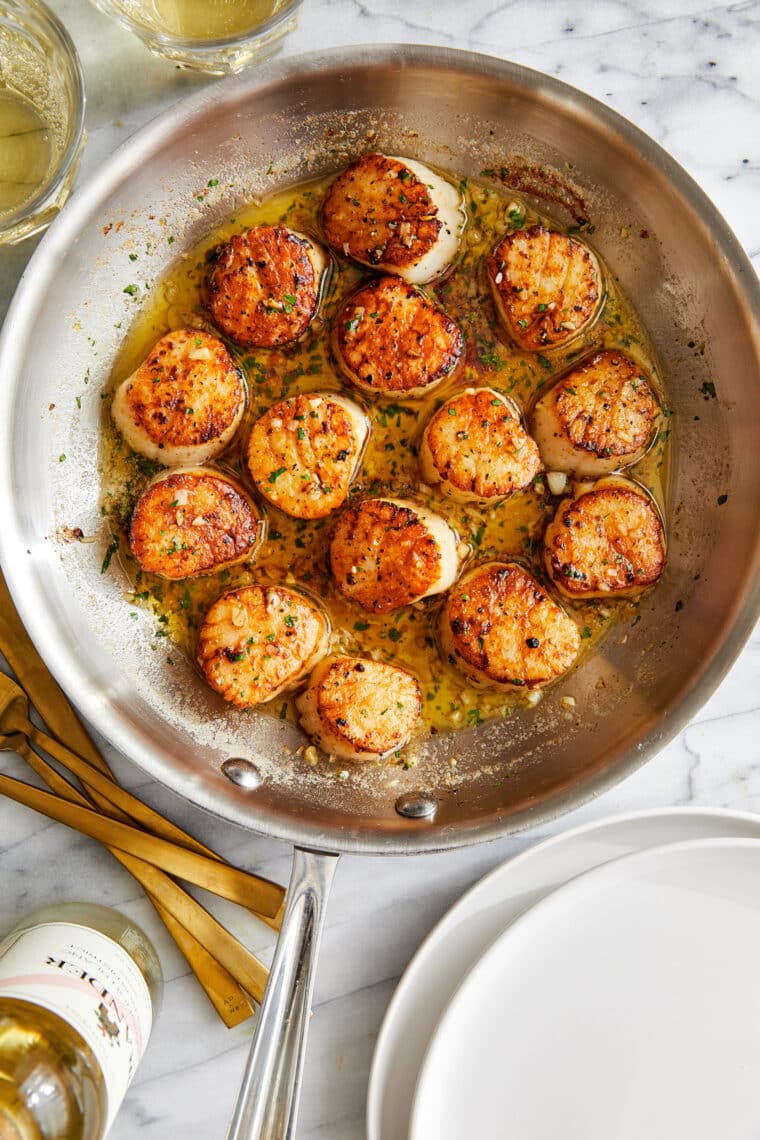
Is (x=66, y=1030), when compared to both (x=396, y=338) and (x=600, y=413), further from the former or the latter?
(x=600, y=413)

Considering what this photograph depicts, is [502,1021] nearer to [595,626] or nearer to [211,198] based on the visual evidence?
[595,626]

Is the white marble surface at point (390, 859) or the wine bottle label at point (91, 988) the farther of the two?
the white marble surface at point (390, 859)

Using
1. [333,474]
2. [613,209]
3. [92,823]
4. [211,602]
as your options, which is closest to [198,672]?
[211,602]

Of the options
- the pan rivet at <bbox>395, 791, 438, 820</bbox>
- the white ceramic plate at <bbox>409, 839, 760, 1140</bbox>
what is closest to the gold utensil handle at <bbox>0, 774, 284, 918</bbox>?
the pan rivet at <bbox>395, 791, 438, 820</bbox>

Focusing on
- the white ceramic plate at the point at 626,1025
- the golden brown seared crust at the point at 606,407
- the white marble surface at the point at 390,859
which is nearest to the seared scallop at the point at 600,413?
the golden brown seared crust at the point at 606,407

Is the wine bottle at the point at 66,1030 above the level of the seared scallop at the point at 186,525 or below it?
below

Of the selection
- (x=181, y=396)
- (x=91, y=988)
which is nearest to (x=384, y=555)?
(x=181, y=396)

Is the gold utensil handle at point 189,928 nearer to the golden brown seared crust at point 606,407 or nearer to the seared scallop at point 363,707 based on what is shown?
the seared scallop at point 363,707
